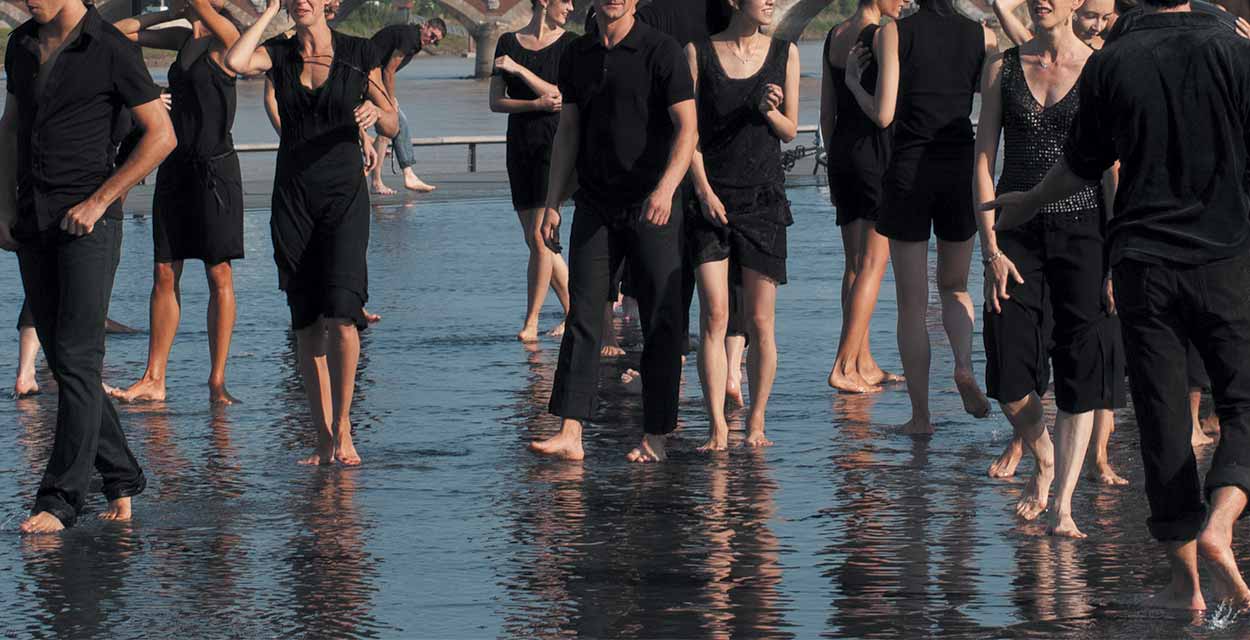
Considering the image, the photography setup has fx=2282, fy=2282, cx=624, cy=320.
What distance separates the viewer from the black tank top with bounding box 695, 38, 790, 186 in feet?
27.5

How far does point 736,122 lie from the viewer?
8.45m

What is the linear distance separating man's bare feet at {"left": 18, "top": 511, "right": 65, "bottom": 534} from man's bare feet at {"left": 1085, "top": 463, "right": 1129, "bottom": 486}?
342 cm

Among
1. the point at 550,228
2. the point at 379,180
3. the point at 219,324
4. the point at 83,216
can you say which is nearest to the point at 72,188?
the point at 83,216

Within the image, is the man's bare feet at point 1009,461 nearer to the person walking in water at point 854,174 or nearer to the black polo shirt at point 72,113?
the person walking in water at point 854,174

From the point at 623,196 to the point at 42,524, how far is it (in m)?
2.39

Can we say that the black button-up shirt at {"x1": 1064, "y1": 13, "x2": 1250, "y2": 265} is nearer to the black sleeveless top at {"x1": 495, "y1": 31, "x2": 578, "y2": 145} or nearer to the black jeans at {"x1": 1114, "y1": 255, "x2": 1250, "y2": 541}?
the black jeans at {"x1": 1114, "y1": 255, "x2": 1250, "y2": 541}

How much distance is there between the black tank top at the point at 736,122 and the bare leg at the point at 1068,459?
188cm

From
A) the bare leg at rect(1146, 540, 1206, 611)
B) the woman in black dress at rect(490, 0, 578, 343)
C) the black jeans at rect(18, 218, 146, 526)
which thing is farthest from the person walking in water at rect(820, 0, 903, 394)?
the bare leg at rect(1146, 540, 1206, 611)

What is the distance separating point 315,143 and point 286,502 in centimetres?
140

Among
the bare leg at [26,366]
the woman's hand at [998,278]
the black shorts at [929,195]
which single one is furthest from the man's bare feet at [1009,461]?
the bare leg at [26,366]

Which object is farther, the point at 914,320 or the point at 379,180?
the point at 379,180

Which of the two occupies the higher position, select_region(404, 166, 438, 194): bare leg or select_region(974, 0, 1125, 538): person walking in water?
select_region(974, 0, 1125, 538): person walking in water

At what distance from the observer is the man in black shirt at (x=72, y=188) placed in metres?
6.96

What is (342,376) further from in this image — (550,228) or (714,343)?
(714,343)
